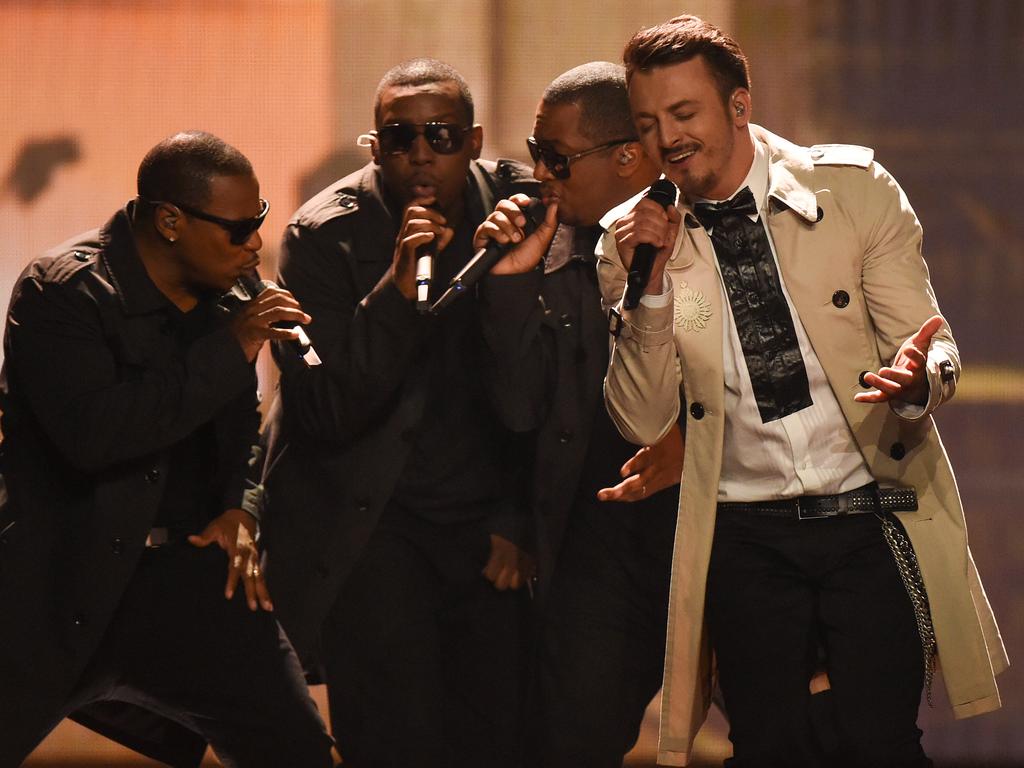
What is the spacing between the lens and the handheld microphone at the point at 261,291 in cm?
335

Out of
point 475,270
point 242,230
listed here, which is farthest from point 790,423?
point 242,230

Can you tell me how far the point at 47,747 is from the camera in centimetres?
477

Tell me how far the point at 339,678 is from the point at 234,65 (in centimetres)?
201

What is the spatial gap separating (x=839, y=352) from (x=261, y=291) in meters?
1.34

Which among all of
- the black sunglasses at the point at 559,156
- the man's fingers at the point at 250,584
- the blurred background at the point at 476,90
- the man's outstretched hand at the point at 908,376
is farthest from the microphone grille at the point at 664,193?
the blurred background at the point at 476,90

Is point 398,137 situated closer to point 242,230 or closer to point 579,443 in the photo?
point 242,230

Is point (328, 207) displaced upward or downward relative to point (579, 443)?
upward

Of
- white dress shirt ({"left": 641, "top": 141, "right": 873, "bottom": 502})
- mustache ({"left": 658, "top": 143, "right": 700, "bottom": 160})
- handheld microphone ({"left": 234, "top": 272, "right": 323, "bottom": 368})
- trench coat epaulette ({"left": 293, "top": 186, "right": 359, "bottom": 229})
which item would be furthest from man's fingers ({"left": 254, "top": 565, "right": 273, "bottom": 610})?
mustache ({"left": 658, "top": 143, "right": 700, "bottom": 160})

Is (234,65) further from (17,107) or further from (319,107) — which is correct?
(17,107)

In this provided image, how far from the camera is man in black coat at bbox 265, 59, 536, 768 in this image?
143 inches

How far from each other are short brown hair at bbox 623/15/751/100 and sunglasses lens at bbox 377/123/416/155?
84cm

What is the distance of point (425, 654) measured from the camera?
11.9ft

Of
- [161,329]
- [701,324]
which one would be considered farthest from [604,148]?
[161,329]

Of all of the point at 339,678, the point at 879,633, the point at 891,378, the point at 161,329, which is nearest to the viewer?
the point at 891,378
